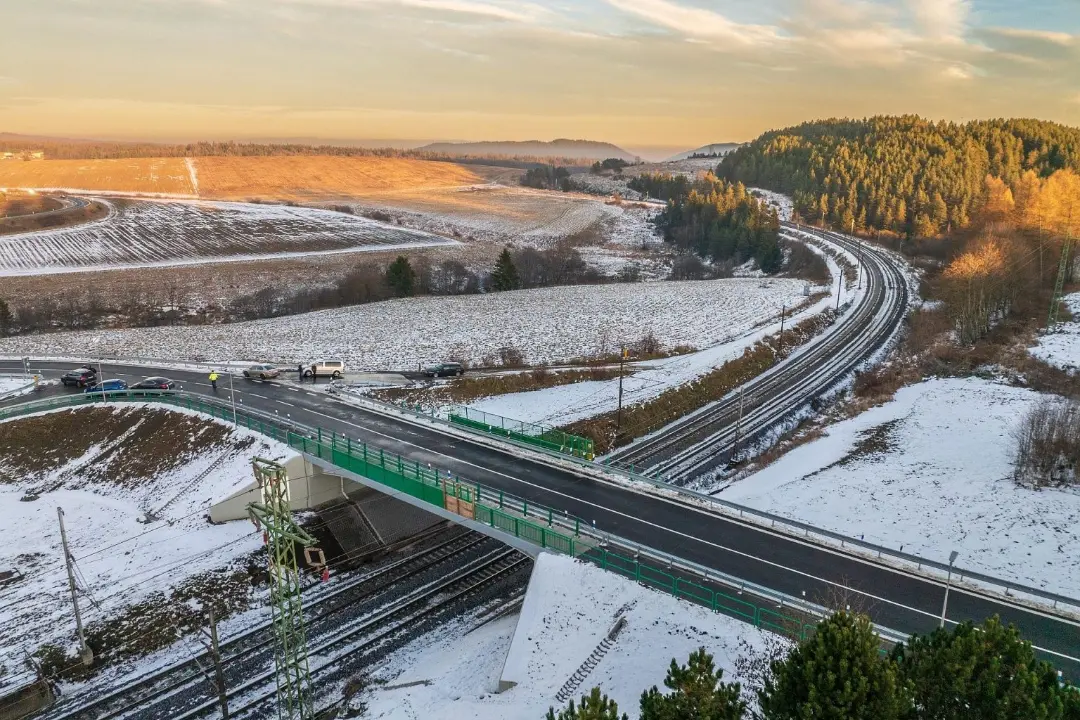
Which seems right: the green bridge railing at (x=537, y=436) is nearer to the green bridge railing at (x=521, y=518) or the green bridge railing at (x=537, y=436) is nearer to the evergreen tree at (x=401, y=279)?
the green bridge railing at (x=521, y=518)

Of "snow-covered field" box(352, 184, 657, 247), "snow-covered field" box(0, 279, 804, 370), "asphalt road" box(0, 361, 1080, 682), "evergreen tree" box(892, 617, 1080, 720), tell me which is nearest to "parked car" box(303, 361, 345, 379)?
"snow-covered field" box(0, 279, 804, 370)

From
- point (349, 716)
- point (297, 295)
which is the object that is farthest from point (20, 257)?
point (349, 716)

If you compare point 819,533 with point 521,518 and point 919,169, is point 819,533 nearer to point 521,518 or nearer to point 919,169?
point 521,518

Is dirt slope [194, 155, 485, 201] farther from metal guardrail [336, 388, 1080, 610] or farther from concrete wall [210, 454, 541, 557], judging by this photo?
metal guardrail [336, 388, 1080, 610]

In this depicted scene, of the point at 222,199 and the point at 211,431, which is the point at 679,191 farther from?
the point at 211,431

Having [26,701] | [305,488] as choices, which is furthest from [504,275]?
[26,701]

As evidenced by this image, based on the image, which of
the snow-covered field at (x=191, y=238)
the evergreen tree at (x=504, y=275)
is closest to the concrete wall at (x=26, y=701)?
the evergreen tree at (x=504, y=275)
